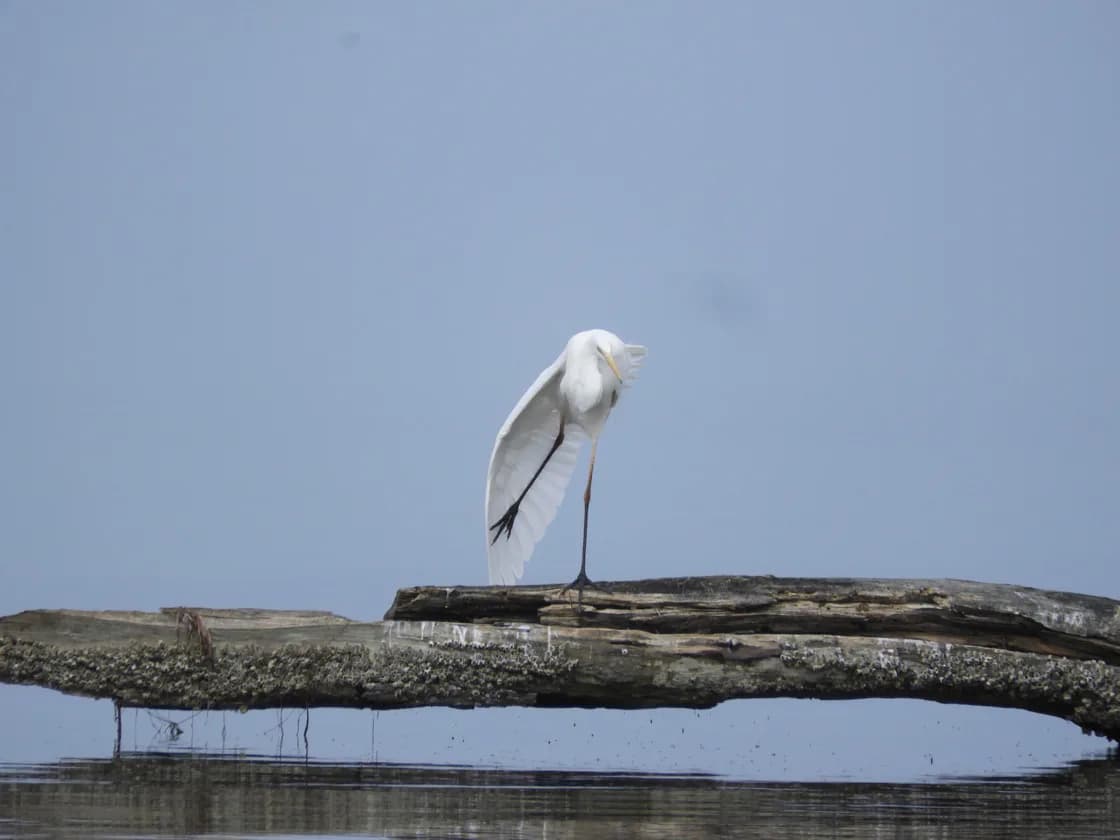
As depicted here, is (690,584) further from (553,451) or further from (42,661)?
(42,661)

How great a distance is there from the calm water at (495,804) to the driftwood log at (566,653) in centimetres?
53

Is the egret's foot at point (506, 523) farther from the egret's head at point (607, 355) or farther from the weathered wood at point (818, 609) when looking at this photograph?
the weathered wood at point (818, 609)

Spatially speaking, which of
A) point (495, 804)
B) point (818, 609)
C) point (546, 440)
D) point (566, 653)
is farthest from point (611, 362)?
point (495, 804)

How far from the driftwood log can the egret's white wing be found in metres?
2.26

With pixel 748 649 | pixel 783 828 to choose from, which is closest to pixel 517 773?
pixel 748 649

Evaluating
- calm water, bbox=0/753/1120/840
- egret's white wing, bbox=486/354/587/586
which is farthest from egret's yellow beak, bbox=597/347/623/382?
calm water, bbox=0/753/1120/840

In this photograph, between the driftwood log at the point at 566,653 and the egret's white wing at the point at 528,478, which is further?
the egret's white wing at the point at 528,478

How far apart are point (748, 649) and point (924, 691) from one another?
129 cm

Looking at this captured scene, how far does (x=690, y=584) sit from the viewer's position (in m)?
9.93

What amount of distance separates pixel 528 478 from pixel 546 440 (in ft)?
1.16

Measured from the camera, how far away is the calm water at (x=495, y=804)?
21.0ft

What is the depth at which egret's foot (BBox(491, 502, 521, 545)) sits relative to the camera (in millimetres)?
12109

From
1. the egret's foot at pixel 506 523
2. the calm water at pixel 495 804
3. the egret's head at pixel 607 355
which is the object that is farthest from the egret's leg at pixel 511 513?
the calm water at pixel 495 804

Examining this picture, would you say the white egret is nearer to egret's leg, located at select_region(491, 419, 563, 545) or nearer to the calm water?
egret's leg, located at select_region(491, 419, 563, 545)
